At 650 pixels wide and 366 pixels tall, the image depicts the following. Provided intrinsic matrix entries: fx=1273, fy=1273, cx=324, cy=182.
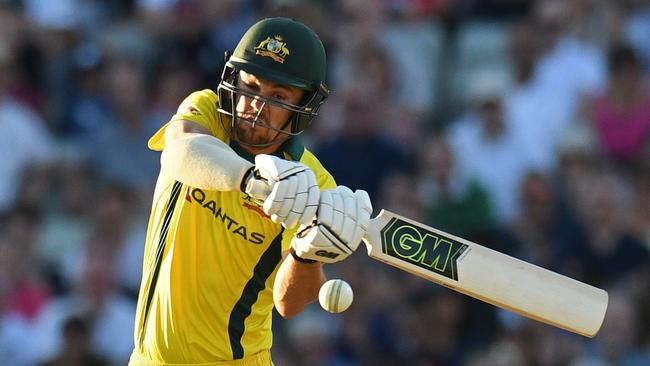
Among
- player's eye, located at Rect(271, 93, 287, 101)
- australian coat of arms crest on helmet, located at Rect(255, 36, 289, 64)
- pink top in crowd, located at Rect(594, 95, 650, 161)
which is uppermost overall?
australian coat of arms crest on helmet, located at Rect(255, 36, 289, 64)

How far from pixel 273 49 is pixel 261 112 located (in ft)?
0.68

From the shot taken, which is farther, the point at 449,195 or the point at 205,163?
the point at 449,195

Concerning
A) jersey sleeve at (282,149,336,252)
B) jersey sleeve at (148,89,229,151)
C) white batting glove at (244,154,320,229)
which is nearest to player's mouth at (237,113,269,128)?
jersey sleeve at (148,89,229,151)

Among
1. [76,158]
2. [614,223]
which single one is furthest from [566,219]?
[76,158]

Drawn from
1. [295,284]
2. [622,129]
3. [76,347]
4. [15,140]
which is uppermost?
[295,284]

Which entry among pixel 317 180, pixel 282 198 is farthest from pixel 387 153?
pixel 282 198

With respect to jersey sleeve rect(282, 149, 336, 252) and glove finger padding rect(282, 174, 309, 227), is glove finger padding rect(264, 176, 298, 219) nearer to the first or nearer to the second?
glove finger padding rect(282, 174, 309, 227)

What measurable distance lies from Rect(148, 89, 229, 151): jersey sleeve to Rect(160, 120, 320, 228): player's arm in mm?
170

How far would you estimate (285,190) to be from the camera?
11.6ft

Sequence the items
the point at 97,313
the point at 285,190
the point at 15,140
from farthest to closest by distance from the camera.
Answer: the point at 15,140 → the point at 97,313 → the point at 285,190

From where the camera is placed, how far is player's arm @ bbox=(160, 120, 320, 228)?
140 inches

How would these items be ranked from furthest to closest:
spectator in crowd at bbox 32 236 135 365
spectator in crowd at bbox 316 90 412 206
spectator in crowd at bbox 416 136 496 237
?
spectator in crowd at bbox 316 90 412 206, spectator in crowd at bbox 416 136 496 237, spectator in crowd at bbox 32 236 135 365

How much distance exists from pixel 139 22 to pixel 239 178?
16.1 feet

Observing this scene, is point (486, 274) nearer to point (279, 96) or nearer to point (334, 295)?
point (334, 295)
